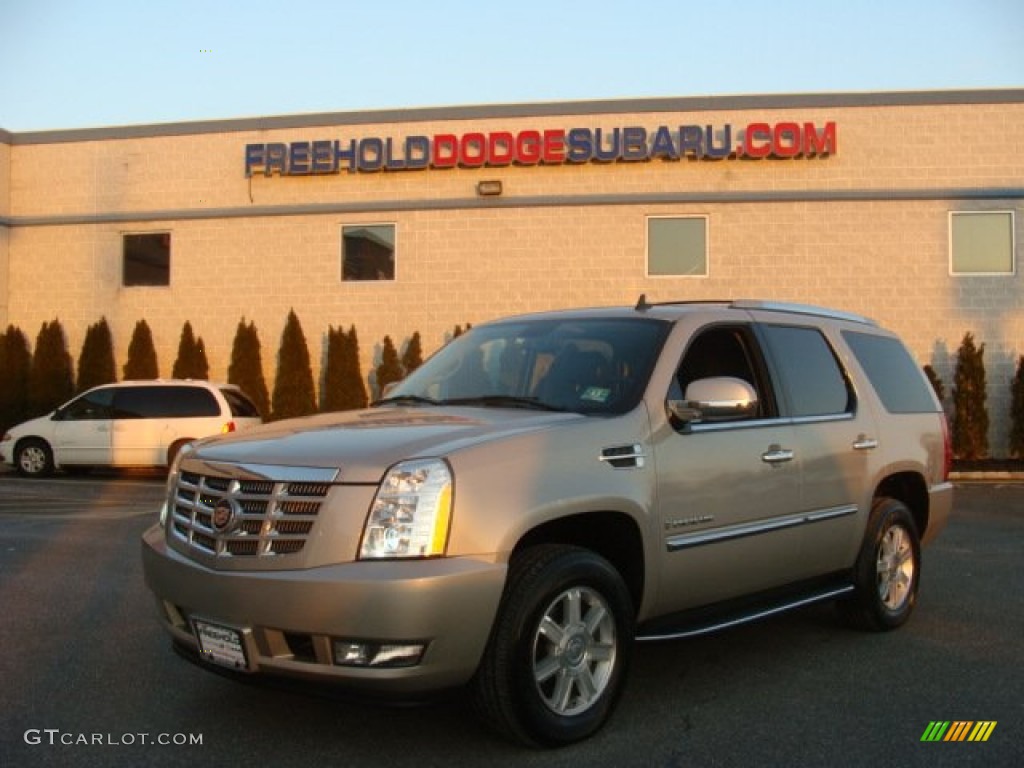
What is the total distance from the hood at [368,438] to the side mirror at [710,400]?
0.52m

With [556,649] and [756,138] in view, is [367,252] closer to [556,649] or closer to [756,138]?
[756,138]

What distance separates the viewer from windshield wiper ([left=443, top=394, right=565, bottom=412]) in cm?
473

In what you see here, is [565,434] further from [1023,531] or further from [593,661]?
[1023,531]

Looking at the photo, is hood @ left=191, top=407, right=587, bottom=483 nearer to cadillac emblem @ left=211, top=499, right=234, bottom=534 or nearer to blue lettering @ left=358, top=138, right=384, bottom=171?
cadillac emblem @ left=211, top=499, right=234, bottom=534

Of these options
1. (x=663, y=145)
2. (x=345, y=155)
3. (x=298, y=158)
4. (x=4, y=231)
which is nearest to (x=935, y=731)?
(x=663, y=145)

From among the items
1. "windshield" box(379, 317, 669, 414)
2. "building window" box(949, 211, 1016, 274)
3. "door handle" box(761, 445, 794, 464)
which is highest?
"building window" box(949, 211, 1016, 274)

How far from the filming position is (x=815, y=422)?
553 centimetres

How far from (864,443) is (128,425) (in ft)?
→ 43.3

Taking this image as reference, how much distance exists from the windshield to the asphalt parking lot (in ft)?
4.57

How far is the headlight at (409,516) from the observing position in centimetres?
374

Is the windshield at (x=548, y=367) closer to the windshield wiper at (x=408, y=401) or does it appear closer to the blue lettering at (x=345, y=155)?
the windshield wiper at (x=408, y=401)

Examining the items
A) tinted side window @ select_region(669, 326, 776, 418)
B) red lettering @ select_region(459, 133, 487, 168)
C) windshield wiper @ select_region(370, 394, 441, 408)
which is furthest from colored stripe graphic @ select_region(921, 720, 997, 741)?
red lettering @ select_region(459, 133, 487, 168)

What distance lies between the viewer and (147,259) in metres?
20.8

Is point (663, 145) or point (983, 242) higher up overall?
point (663, 145)
